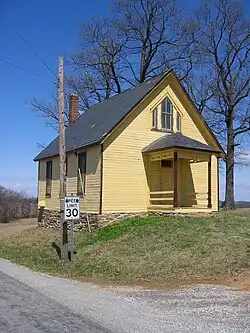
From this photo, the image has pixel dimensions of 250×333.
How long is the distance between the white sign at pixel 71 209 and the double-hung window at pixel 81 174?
7.31m

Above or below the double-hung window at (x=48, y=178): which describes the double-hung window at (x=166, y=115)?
above

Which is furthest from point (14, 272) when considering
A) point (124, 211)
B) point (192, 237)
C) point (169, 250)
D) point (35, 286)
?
point (124, 211)

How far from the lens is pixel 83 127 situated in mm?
26266

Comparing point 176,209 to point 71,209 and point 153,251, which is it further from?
point 71,209

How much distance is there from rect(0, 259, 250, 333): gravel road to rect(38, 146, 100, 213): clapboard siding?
1068cm

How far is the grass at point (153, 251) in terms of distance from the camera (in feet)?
40.3

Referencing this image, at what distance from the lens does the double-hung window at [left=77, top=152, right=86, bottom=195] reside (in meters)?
23.1

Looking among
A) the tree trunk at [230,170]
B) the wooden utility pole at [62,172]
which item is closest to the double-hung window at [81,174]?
the wooden utility pole at [62,172]

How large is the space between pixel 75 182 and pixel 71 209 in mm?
8514

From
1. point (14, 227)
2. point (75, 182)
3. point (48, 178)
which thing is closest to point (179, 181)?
point (75, 182)

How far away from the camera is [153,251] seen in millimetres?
14664

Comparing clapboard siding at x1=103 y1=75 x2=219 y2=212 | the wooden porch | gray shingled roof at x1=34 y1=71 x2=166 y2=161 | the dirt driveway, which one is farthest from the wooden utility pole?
the dirt driveway

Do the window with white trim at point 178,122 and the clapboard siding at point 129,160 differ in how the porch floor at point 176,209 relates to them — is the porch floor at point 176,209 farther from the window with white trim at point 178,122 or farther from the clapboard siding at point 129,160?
the window with white trim at point 178,122

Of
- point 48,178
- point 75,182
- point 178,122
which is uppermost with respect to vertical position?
point 178,122
